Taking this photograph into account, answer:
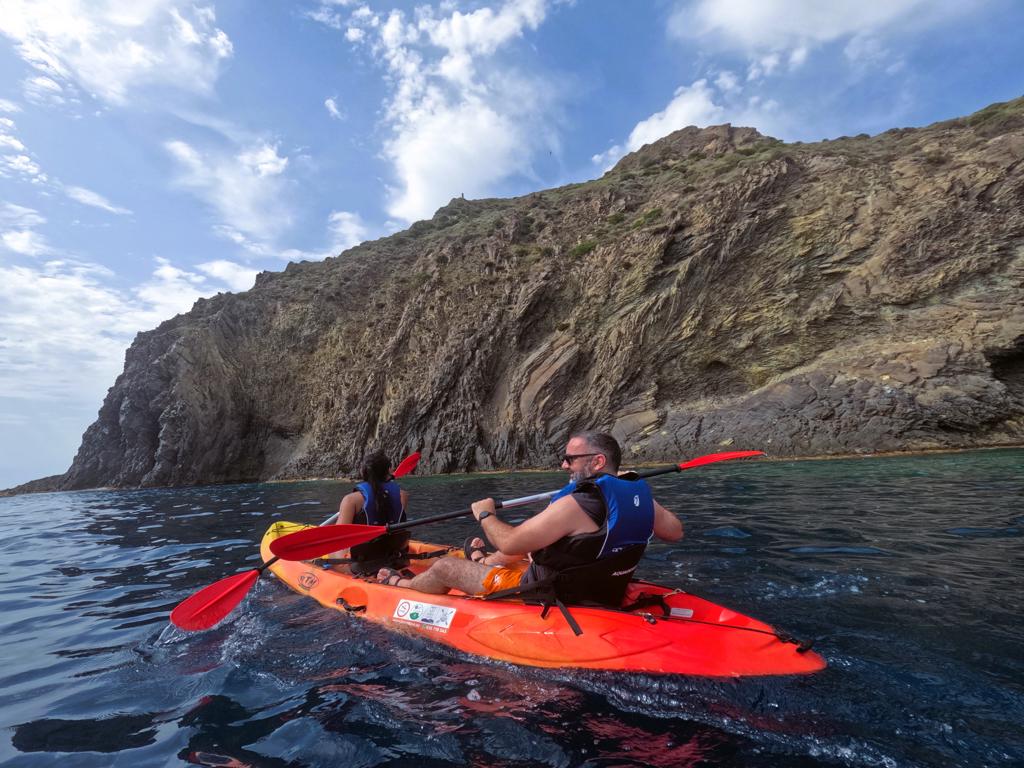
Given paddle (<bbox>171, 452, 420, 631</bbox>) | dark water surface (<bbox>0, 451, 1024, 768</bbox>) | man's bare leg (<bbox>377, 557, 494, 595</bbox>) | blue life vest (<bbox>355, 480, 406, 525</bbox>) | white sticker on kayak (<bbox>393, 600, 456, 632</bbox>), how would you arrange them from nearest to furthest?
dark water surface (<bbox>0, 451, 1024, 768</bbox>)
white sticker on kayak (<bbox>393, 600, 456, 632</bbox>)
paddle (<bbox>171, 452, 420, 631</bbox>)
man's bare leg (<bbox>377, 557, 494, 595</bbox>)
blue life vest (<bbox>355, 480, 406, 525</bbox>)

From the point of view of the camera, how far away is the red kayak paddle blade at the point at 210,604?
469 centimetres

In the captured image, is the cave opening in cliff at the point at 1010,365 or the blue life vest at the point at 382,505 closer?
the blue life vest at the point at 382,505

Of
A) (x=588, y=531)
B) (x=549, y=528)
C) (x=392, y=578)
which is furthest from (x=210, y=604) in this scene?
(x=588, y=531)

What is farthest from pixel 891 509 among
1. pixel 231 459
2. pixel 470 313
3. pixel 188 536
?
pixel 231 459

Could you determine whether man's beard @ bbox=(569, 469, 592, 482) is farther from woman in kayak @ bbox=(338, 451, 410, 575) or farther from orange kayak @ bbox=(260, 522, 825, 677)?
woman in kayak @ bbox=(338, 451, 410, 575)

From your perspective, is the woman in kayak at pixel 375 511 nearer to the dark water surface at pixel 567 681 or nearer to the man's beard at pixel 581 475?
the dark water surface at pixel 567 681

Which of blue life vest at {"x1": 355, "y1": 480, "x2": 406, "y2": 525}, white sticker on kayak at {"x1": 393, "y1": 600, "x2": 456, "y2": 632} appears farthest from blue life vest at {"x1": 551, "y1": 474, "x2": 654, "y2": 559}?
blue life vest at {"x1": 355, "y1": 480, "x2": 406, "y2": 525}

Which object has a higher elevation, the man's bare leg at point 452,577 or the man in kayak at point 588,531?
the man in kayak at point 588,531

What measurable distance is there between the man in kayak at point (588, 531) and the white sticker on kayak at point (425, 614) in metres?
0.48

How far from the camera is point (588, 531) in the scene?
3.77 m

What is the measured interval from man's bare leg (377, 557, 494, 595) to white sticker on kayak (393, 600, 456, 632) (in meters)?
0.25

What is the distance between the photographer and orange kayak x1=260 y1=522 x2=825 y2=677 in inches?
126

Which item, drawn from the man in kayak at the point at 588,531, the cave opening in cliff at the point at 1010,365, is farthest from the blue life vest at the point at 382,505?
the cave opening in cliff at the point at 1010,365

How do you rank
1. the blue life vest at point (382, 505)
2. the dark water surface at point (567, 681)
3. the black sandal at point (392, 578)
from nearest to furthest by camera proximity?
the dark water surface at point (567, 681), the black sandal at point (392, 578), the blue life vest at point (382, 505)
